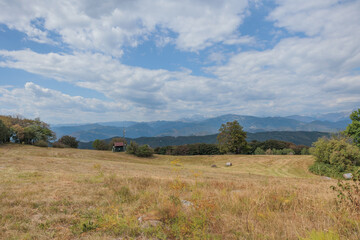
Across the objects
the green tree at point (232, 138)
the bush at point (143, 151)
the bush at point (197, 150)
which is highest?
the green tree at point (232, 138)

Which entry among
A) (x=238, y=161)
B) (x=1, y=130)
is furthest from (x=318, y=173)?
(x=1, y=130)

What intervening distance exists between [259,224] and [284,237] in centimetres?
73

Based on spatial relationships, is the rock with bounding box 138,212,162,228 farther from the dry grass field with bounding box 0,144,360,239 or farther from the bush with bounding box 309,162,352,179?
the bush with bounding box 309,162,352,179

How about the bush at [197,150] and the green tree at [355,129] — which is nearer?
the green tree at [355,129]

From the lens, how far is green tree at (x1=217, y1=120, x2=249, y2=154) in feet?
191

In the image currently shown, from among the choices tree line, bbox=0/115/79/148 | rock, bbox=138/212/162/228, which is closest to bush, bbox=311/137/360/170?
rock, bbox=138/212/162/228

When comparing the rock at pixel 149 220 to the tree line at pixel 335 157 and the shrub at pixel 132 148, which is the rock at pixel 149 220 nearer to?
the tree line at pixel 335 157

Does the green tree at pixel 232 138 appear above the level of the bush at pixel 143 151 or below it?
above

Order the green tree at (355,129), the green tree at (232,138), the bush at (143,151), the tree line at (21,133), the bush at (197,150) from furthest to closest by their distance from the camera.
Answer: the bush at (197,150), the green tree at (232,138), the bush at (143,151), the tree line at (21,133), the green tree at (355,129)

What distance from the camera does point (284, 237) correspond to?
3492 millimetres

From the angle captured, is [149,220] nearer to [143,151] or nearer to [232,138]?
[143,151]

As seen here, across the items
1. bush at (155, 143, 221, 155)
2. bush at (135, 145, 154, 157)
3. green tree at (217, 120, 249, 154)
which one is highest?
green tree at (217, 120, 249, 154)

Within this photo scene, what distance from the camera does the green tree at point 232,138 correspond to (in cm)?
5828

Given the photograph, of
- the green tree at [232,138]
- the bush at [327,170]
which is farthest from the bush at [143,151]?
the bush at [327,170]
